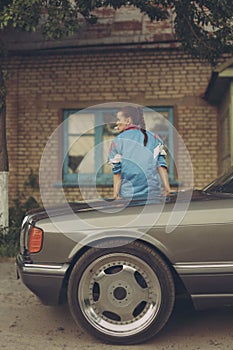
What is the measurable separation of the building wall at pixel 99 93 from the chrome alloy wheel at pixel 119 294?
7119 millimetres

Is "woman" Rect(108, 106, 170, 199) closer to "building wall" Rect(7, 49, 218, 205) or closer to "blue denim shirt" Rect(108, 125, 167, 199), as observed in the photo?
"blue denim shirt" Rect(108, 125, 167, 199)

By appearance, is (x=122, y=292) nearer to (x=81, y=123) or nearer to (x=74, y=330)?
(x=74, y=330)

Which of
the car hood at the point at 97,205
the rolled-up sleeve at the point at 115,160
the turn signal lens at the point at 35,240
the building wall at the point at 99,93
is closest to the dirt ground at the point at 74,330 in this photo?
the turn signal lens at the point at 35,240

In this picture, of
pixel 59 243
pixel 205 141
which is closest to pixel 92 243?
pixel 59 243

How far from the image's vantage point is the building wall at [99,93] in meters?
11.0

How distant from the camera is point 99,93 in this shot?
11.3 metres

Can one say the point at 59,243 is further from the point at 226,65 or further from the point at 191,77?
the point at 191,77

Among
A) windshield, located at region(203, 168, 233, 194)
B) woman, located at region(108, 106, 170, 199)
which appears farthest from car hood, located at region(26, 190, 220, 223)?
woman, located at region(108, 106, 170, 199)

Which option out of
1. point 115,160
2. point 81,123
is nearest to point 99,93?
point 81,123

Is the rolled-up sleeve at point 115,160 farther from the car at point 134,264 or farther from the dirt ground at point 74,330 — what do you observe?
the dirt ground at point 74,330

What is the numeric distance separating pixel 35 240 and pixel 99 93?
7.43m

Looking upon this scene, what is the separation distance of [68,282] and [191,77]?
7726 millimetres

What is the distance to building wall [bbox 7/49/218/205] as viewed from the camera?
434 inches

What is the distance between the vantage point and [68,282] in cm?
412
